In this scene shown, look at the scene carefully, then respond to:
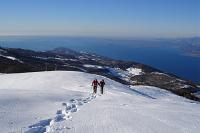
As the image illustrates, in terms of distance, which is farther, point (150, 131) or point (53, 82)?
point (53, 82)

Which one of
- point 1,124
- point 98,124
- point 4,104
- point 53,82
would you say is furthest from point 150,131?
point 53,82

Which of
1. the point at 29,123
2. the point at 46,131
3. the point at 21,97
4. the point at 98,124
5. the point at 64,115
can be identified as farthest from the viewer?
the point at 21,97

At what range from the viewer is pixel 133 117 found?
18234 mm

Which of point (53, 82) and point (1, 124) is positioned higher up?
point (1, 124)

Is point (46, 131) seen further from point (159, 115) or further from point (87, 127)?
point (159, 115)

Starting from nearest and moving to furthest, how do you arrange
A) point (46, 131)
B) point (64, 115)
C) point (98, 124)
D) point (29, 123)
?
point (46, 131) → point (29, 123) → point (98, 124) → point (64, 115)

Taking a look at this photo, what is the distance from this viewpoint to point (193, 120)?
1875 cm

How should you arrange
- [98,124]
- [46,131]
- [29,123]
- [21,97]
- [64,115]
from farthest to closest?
[21,97], [64,115], [98,124], [29,123], [46,131]

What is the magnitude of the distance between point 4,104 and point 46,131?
615 cm

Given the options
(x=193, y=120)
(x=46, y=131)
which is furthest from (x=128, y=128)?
(x=193, y=120)

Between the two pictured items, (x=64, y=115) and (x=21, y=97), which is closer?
(x=64, y=115)

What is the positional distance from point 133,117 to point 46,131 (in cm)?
652

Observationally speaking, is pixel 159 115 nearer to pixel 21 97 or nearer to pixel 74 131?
pixel 74 131

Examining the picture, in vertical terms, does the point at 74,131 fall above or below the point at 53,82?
above
